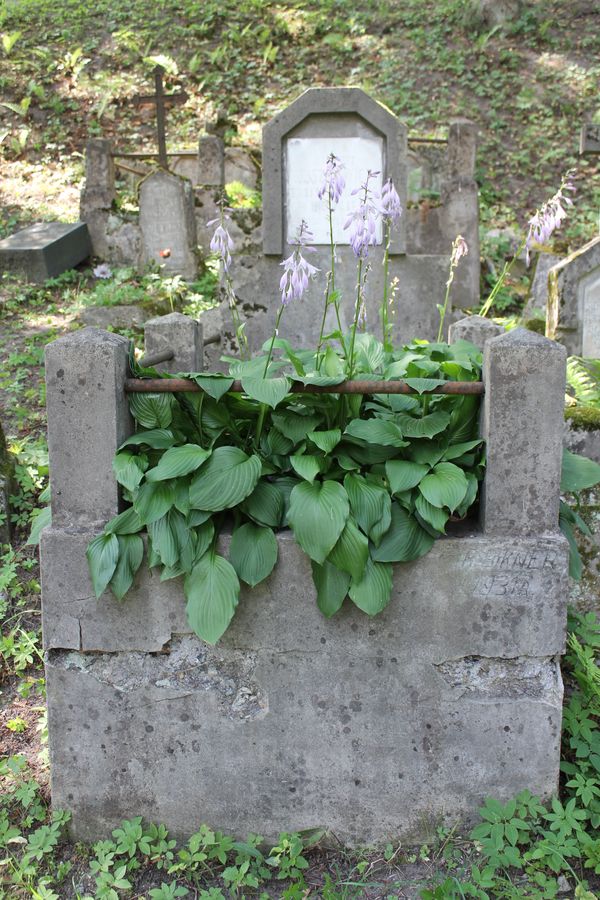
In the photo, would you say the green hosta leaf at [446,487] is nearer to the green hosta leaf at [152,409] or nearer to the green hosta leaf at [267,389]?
the green hosta leaf at [267,389]

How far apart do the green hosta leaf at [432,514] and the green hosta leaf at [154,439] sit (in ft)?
2.76

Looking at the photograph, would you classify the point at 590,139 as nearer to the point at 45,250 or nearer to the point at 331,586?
the point at 45,250

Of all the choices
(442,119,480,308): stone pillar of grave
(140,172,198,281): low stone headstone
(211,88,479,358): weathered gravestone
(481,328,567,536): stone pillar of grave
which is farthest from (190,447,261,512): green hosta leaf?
(140,172,198,281): low stone headstone

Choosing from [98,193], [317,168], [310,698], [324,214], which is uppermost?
[98,193]

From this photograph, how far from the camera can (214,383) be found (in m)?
2.60

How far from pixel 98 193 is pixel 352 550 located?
9.65 m

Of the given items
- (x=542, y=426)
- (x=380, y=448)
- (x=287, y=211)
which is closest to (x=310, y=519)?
(x=380, y=448)

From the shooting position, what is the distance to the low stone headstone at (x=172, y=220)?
9898 mm

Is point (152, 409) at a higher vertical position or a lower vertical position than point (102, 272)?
lower

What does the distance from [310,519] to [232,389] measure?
49 cm

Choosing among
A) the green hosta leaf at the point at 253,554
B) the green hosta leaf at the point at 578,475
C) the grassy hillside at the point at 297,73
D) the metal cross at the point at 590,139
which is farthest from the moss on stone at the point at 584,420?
the grassy hillside at the point at 297,73

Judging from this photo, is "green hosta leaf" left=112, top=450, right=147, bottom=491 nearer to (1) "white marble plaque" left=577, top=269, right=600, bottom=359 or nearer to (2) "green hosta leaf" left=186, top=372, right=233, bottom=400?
(2) "green hosta leaf" left=186, top=372, right=233, bottom=400

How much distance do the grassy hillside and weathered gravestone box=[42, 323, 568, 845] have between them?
10.5 m

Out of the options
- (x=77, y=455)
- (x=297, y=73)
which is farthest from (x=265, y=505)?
(x=297, y=73)
